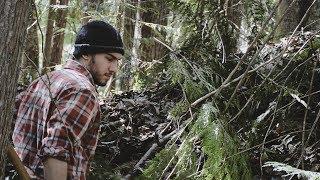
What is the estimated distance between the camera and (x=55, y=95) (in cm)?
251

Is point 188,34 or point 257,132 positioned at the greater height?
point 188,34

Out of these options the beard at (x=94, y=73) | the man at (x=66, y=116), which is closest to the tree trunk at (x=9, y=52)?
the man at (x=66, y=116)

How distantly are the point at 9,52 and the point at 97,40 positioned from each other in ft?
3.48

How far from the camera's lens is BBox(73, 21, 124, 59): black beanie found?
2895mm

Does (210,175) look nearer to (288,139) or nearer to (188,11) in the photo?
(288,139)

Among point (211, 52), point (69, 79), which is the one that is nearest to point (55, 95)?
point (69, 79)

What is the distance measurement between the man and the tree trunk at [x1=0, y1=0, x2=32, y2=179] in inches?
13.2

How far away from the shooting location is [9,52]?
1.88 m

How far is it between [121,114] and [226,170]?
2.22 m

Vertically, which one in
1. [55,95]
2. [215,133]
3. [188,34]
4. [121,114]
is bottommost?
[121,114]

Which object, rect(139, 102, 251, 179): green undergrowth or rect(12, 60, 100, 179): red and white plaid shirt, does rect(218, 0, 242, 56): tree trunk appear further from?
rect(12, 60, 100, 179): red and white plaid shirt

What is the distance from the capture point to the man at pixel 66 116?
2398 mm

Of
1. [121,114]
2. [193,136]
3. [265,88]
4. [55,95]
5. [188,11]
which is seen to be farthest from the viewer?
[121,114]

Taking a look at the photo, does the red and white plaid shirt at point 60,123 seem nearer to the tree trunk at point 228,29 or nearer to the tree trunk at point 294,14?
the tree trunk at point 228,29
